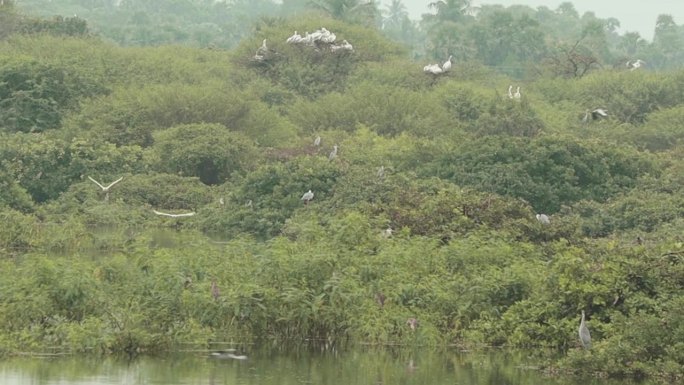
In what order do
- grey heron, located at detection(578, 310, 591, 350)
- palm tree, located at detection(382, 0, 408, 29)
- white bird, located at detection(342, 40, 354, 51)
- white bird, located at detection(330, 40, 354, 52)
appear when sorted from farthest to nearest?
palm tree, located at detection(382, 0, 408, 29) → white bird, located at detection(342, 40, 354, 51) → white bird, located at detection(330, 40, 354, 52) → grey heron, located at detection(578, 310, 591, 350)

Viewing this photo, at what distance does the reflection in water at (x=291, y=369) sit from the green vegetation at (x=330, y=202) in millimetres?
331

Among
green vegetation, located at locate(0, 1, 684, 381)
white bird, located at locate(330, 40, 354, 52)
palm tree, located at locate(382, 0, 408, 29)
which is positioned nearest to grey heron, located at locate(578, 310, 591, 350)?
green vegetation, located at locate(0, 1, 684, 381)

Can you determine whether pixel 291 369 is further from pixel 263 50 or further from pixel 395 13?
pixel 395 13

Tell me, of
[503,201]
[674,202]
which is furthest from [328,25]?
[503,201]

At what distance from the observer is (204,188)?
3191cm

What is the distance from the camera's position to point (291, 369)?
13719 mm

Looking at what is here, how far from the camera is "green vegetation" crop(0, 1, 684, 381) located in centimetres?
1468

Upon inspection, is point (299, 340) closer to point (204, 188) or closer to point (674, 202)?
point (674, 202)

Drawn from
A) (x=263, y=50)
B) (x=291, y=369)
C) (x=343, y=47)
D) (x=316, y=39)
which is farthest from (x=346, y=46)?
(x=291, y=369)

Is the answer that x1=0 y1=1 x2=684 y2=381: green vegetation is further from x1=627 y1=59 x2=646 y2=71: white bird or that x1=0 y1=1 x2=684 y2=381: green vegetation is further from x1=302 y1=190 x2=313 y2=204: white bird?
x1=627 y1=59 x2=646 y2=71: white bird

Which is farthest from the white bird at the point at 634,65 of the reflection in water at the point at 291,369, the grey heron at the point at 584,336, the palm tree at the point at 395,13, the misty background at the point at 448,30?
the palm tree at the point at 395,13

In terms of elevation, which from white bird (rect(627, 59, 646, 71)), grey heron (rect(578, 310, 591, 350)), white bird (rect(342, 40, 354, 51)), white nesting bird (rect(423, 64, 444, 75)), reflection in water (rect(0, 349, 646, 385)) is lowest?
reflection in water (rect(0, 349, 646, 385))

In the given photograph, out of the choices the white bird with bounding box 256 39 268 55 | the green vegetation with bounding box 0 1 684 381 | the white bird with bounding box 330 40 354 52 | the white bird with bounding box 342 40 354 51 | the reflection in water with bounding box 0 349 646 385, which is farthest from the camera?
the white bird with bounding box 256 39 268 55

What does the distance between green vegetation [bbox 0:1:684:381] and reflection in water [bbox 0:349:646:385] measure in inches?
13.0
